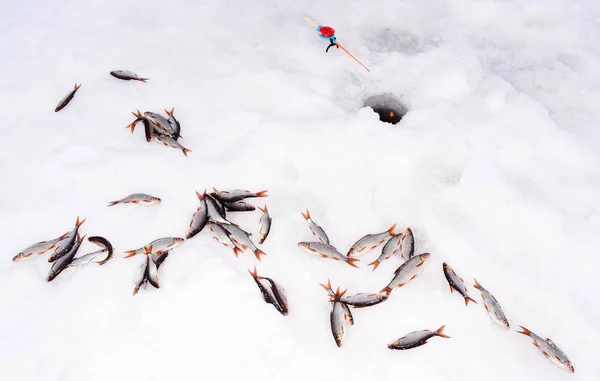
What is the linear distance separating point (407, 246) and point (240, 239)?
1436 millimetres

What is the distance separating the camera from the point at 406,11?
216 inches

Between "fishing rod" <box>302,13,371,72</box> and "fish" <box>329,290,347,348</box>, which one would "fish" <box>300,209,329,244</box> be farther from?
"fishing rod" <box>302,13,371,72</box>

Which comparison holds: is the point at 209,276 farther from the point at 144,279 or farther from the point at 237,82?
the point at 237,82

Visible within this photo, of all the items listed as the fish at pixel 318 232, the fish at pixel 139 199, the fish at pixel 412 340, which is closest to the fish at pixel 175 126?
the fish at pixel 139 199

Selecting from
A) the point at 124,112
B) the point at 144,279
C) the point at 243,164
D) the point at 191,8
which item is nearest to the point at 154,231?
the point at 144,279

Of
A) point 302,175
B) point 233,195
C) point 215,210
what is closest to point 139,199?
point 215,210

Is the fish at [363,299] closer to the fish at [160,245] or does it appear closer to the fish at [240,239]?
the fish at [240,239]

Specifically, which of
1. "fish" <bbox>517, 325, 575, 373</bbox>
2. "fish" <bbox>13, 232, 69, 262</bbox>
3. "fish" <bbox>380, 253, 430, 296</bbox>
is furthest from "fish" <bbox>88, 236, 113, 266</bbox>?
"fish" <bbox>517, 325, 575, 373</bbox>

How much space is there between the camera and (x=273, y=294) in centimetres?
339

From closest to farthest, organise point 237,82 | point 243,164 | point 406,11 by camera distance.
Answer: point 243,164, point 237,82, point 406,11

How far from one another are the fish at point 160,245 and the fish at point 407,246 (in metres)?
1.92

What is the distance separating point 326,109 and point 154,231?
2188 millimetres

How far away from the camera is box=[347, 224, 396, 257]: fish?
3.61 m

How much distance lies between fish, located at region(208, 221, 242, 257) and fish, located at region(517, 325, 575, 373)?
234cm
